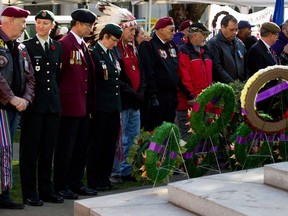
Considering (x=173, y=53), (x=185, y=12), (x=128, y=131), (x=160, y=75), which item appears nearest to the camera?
(x=128, y=131)

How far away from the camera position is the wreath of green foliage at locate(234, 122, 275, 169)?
8.78m

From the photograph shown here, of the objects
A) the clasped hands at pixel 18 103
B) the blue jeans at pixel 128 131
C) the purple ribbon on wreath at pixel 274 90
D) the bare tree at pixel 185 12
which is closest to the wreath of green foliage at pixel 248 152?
the purple ribbon on wreath at pixel 274 90

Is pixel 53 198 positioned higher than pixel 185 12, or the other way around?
pixel 185 12

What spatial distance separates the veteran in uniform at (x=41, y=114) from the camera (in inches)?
322

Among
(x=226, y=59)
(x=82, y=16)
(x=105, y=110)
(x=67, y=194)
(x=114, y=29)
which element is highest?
(x=82, y=16)

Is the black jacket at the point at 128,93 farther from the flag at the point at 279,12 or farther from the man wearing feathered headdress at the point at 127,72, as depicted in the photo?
the flag at the point at 279,12

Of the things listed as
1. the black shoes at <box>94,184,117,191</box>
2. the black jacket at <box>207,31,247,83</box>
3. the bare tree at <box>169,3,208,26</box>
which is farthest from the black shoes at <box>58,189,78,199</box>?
the bare tree at <box>169,3,208,26</box>

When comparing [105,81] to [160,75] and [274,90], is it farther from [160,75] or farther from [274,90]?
[274,90]

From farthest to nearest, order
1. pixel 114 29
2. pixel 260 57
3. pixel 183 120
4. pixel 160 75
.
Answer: pixel 260 57 → pixel 183 120 → pixel 160 75 → pixel 114 29

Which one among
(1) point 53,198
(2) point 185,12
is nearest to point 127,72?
(1) point 53,198

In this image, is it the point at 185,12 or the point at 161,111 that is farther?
the point at 185,12

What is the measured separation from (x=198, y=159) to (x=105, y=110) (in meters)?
1.20

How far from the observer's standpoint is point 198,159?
895 centimetres

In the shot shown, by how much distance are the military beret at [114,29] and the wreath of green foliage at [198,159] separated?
1.47m
